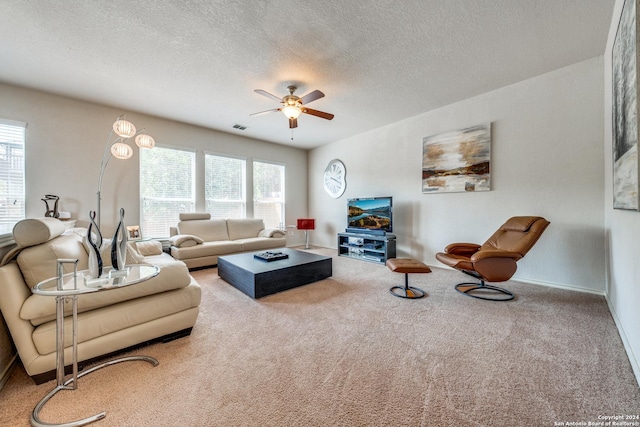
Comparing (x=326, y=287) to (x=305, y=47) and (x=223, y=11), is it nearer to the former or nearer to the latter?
(x=305, y=47)

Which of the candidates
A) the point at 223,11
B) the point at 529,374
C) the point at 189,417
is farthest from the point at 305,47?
the point at 529,374

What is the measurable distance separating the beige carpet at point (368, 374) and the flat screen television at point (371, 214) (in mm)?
2308

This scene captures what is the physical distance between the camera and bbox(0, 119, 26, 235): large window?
323 cm

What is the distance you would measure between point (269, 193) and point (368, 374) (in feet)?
17.1

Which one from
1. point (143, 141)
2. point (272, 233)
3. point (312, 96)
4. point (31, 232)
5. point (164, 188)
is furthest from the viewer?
point (272, 233)

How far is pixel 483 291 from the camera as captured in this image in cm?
296

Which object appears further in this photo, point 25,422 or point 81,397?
point 81,397

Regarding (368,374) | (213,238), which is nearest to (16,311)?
(368,374)

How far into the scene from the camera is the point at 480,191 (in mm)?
3691

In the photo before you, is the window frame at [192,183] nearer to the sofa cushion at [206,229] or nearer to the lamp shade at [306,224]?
the sofa cushion at [206,229]

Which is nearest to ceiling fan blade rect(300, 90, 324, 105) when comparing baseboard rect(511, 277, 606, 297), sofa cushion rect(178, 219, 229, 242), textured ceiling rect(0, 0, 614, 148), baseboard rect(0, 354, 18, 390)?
textured ceiling rect(0, 0, 614, 148)

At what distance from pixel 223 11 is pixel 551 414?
352 centimetres

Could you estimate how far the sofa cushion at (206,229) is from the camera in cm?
458

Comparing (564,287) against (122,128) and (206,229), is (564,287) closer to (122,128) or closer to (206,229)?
(206,229)
